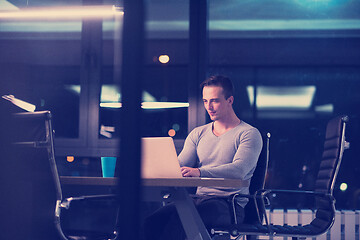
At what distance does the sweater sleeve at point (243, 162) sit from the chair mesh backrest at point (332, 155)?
35cm

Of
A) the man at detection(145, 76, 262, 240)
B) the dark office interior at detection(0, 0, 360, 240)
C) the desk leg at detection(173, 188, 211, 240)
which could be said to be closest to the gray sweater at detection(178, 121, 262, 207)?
the man at detection(145, 76, 262, 240)

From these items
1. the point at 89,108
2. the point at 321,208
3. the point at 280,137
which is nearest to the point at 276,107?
the point at 280,137

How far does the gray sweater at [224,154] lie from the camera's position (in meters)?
2.54

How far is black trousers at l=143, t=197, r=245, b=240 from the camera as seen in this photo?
8.32 ft

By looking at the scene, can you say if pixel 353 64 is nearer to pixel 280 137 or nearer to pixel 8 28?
pixel 280 137

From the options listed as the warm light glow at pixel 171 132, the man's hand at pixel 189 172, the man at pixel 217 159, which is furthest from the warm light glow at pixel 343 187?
the man's hand at pixel 189 172

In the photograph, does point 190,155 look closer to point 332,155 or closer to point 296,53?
point 332,155

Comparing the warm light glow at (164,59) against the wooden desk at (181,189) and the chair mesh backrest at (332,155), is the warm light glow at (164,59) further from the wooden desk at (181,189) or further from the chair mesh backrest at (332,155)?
the wooden desk at (181,189)

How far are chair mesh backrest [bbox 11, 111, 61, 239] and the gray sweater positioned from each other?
0.76 metres

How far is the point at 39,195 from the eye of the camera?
7.55ft

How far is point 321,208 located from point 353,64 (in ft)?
18.9

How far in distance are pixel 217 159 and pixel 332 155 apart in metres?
0.65

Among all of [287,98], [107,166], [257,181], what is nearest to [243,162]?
[257,181]

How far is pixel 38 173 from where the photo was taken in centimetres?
220
